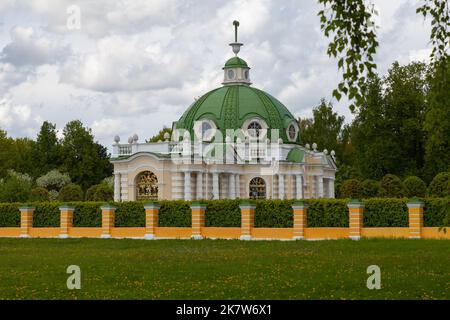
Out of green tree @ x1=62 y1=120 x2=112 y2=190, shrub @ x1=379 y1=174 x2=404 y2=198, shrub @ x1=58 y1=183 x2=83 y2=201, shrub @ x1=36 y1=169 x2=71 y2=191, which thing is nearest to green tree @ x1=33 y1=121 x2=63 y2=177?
green tree @ x1=62 y1=120 x2=112 y2=190

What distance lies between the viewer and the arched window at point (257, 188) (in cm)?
5472

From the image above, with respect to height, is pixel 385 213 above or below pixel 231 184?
below

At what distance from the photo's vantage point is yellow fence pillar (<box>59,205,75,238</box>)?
3675 cm

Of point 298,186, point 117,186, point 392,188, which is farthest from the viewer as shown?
point 298,186

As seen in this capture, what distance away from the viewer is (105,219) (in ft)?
118

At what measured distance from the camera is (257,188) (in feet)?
180

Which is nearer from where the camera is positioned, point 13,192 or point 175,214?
point 175,214

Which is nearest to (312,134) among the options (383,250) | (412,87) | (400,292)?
(412,87)

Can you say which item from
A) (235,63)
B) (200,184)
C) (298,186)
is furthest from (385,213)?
(235,63)

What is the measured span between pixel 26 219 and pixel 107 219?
434 centimetres

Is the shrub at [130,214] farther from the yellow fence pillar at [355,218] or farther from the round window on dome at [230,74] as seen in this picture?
the round window on dome at [230,74]

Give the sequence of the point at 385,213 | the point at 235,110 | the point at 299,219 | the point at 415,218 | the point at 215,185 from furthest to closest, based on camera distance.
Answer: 1. the point at 235,110
2. the point at 215,185
3. the point at 299,219
4. the point at 385,213
5. the point at 415,218

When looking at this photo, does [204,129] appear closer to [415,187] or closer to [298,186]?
[298,186]
